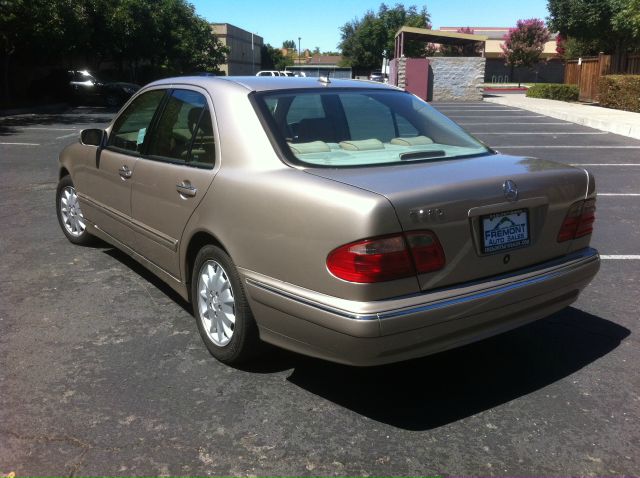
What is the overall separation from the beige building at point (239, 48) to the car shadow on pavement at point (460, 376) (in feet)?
185

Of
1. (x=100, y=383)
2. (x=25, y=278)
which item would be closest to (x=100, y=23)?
(x=25, y=278)

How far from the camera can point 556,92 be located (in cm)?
2894

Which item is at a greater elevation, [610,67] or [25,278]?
[610,67]

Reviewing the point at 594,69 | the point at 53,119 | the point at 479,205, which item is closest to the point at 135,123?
the point at 479,205

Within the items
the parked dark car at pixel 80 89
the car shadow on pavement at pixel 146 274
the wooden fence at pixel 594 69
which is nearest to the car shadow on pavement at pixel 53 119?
the parked dark car at pixel 80 89

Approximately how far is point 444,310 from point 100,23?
2969cm

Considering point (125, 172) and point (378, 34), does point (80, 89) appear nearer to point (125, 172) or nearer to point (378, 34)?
point (125, 172)

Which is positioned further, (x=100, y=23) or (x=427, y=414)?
(x=100, y=23)

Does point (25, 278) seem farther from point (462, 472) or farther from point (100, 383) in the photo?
point (462, 472)

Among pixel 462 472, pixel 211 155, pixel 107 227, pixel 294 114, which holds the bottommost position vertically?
pixel 462 472

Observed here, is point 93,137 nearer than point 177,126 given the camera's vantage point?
No

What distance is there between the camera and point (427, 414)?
3004mm

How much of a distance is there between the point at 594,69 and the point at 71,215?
25508mm

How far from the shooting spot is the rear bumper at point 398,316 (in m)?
2.62
